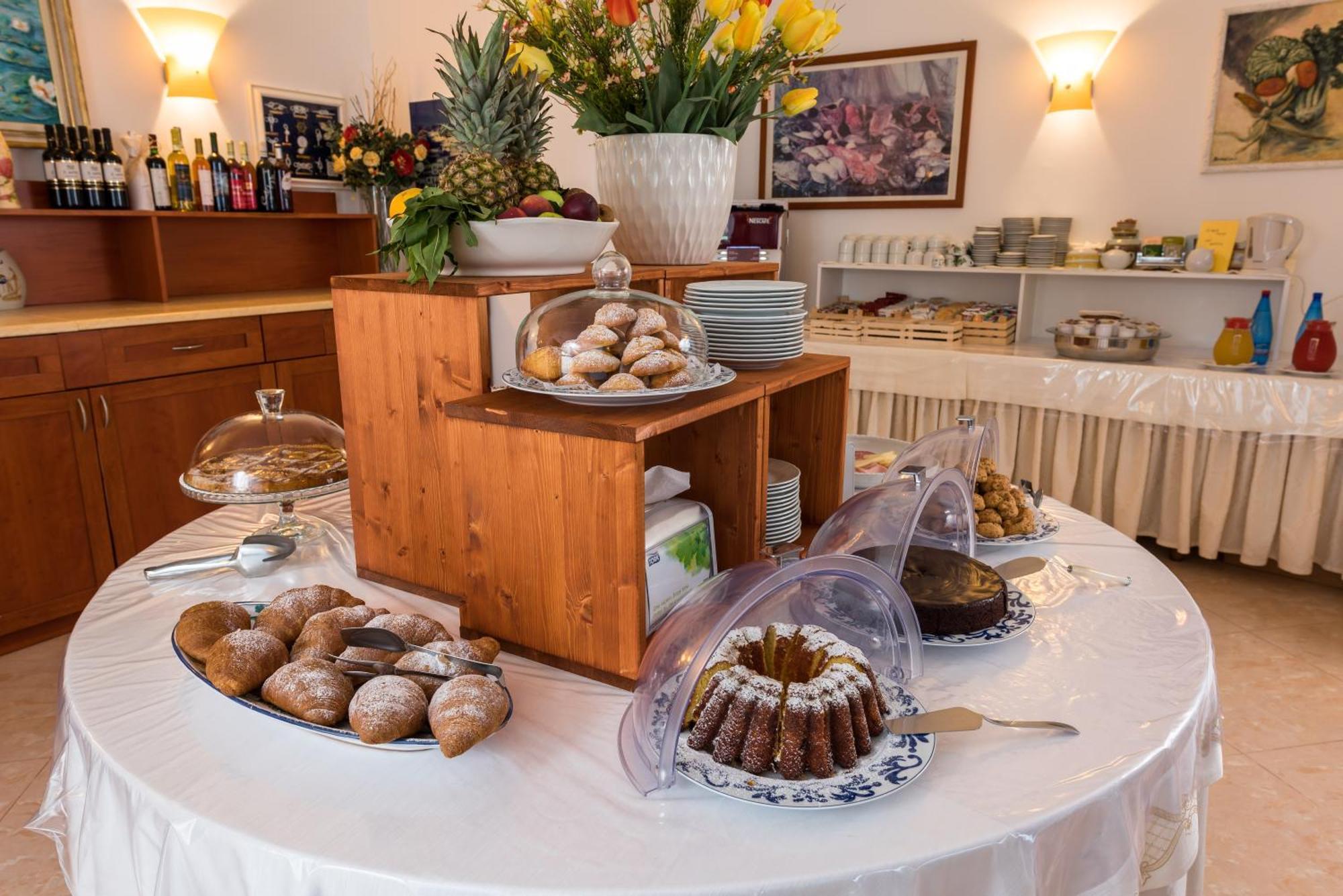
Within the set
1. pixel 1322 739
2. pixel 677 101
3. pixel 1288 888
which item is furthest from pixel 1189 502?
pixel 677 101

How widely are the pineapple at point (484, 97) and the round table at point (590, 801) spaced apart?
780 millimetres

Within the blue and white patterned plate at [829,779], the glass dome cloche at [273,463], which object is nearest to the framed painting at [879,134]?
the glass dome cloche at [273,463]

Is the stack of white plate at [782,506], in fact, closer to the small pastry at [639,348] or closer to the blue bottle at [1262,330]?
the small pastry at [639,348]

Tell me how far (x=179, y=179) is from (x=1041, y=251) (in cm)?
384

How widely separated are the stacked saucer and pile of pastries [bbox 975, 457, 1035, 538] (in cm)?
280

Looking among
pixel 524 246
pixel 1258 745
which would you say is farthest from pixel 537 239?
pixel 1258 745

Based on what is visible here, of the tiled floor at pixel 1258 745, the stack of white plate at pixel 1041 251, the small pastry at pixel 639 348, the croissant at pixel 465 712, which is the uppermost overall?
the stack of white plate at pixel 1041 251

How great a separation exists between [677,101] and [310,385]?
2895mm

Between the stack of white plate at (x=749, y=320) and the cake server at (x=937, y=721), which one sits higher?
the stack of white plate at (x=749, y=320)

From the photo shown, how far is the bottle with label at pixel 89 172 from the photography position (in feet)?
11.1

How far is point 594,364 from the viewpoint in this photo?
1.05 meters

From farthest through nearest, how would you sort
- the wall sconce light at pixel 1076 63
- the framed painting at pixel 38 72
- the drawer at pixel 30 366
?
the wall sconce light at pixel 1076 63
the framed painting at pixel 38 72
the drawer at pixel 30 366

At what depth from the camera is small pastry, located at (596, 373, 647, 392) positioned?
3.35ft

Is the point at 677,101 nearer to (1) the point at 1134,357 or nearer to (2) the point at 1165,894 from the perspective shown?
(2) the point at 1165,894
